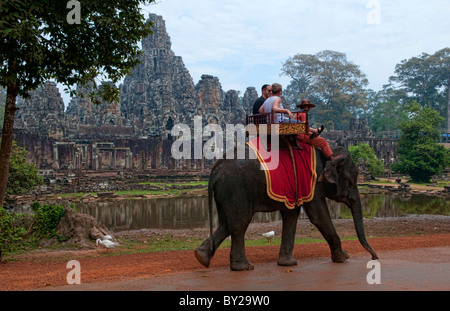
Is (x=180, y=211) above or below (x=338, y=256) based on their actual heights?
below

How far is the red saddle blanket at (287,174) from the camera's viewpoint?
688cm

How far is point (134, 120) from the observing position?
55031 millimetres

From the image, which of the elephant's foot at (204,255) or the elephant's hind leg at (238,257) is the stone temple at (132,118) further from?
the elephant's hind leg at (238,257)

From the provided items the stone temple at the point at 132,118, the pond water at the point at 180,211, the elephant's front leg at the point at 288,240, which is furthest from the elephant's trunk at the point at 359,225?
the stone temple at the point at 132,118

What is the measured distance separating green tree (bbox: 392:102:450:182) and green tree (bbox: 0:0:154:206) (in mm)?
35831

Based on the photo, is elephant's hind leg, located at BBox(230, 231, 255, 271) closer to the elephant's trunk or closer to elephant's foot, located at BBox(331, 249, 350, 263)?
elephant's foot, located at BBox(331, 249, 350, 263)

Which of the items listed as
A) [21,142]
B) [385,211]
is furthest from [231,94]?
[385,211]

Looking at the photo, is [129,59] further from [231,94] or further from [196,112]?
[231,94]

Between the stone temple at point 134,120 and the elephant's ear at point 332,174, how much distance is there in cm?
3711

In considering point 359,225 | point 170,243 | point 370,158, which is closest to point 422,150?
point 370,158

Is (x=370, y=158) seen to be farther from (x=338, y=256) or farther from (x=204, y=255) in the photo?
(x=204, y=255)

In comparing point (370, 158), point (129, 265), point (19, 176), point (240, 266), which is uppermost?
point (370, 158)

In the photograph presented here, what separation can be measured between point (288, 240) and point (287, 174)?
3.59 feet

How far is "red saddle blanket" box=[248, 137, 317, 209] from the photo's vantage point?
22.6ft
